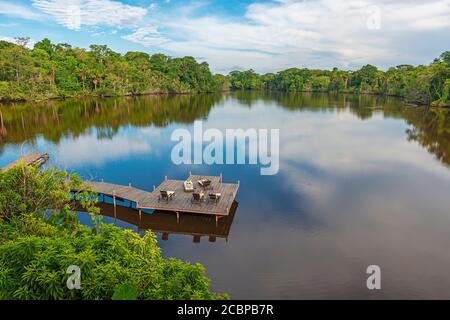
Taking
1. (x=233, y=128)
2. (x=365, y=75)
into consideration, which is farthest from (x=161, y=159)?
(x=365, y=75)

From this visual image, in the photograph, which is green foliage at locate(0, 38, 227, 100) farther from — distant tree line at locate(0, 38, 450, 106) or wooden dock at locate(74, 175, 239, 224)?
wooden dock at locate(74, 175, 239, 224)

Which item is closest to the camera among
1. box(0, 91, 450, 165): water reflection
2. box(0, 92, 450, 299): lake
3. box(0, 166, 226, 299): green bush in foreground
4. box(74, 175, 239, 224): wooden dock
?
box(0, 166, 226, 299): green bush in foreground

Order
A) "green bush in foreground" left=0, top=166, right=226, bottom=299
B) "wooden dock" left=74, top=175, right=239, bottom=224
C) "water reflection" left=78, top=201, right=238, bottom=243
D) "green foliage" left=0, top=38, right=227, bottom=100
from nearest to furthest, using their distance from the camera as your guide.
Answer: "green bush in foreground" left=0, top=166, right=226, bottom=299 → "water reflection" left=78, top=201, right=238, bottom=243 → "wooden dock" left=74, top=175, right=239, bottom=224 → "green foliage" left=0, top=38, right=227, bottom=100

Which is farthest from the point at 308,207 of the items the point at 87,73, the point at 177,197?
the point at 87,73

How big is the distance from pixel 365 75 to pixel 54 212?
14183 centimetres

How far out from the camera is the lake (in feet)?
48.9

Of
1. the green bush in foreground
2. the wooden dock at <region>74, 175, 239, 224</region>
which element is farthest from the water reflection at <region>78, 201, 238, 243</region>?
the green bush in foreground

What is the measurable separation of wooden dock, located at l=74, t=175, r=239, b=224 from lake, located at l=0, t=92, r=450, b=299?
92cm

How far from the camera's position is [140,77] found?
4043 inches

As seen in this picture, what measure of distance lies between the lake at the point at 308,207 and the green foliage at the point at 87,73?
30.5 meters

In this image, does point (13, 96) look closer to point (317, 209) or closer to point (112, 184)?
point (112, 184)

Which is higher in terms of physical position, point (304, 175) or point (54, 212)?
point (54, 212)

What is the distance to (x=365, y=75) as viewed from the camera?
134 metres

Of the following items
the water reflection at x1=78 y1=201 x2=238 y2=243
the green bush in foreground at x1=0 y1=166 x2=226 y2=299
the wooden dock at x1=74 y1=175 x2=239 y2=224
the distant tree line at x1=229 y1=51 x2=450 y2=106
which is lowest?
the water reflection at x1=78 y1=201 x2=238 y2=243
